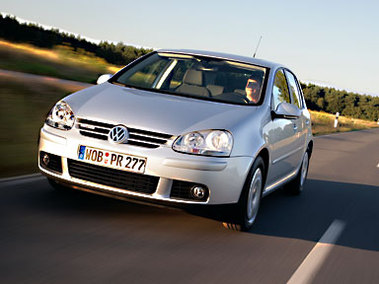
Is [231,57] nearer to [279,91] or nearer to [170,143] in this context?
[279,91]

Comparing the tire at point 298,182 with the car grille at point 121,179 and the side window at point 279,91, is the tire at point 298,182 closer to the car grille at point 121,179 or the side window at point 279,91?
the side window at point 279,91

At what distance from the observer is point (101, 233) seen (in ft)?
15.8

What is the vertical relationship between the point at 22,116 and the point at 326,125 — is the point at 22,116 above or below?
above

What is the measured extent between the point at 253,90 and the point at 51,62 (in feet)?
45.2

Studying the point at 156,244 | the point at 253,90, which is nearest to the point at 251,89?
the point at 253,90

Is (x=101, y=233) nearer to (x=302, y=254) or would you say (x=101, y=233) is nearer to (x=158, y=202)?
(x=158, y=202)

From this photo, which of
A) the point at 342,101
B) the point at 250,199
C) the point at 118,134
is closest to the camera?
the point at 118,134

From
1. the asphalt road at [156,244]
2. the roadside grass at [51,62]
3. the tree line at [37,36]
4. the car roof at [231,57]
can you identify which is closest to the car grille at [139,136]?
the asphalt road at [156,244]

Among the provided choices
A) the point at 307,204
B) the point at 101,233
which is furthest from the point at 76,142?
the point at 307,204

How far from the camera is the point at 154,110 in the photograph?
5.12 meters

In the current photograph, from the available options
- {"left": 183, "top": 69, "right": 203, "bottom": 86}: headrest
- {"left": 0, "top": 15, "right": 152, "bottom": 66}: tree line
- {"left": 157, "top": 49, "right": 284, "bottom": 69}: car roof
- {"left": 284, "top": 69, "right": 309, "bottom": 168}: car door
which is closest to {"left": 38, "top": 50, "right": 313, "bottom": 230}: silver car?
{"left": 183, "top": 69, "right": 203, "bottom": 86}: headrest

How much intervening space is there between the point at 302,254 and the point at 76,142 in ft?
6.77

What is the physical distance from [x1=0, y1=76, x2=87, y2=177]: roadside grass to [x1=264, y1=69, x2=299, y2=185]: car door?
2.83m

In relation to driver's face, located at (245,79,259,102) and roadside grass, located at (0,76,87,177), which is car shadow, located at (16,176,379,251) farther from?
roadside grass, located at (0,76,87,177)
